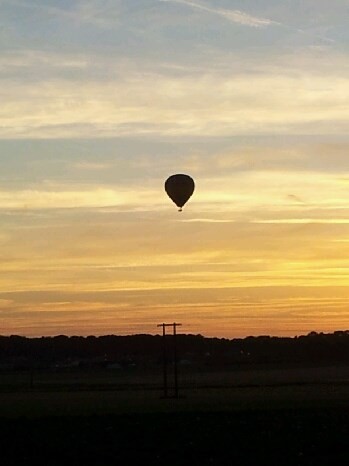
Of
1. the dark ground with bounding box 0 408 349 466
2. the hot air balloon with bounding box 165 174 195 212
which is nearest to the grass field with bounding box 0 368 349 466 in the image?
the dark ground with bounding box 0 408 349 466

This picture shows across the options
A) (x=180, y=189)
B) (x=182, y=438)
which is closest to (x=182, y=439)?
(x=182, y=438)

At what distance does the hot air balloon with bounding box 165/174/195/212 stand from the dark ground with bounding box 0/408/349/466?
72.8 feet

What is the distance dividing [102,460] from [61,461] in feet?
2.83

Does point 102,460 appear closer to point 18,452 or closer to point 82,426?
point 18,452

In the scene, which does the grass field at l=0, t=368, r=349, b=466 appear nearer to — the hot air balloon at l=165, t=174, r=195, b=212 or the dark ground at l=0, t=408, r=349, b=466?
the dark ground at l=0, t=408, r=349, b=466

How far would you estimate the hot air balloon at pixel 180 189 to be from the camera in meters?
55.2

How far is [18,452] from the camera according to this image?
78.3 ft

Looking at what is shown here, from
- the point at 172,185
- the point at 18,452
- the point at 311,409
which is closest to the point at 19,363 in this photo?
the point at 172,185

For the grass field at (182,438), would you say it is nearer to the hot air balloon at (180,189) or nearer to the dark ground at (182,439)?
the dark ground at (182,439)

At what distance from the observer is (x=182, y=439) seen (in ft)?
84.3

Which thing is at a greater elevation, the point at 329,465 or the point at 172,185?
the point at 172,185

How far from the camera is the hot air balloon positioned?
2175 inches

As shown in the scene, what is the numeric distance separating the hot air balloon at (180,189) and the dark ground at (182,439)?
72.8 ft

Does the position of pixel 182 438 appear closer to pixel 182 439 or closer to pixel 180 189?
pixel 182 439
